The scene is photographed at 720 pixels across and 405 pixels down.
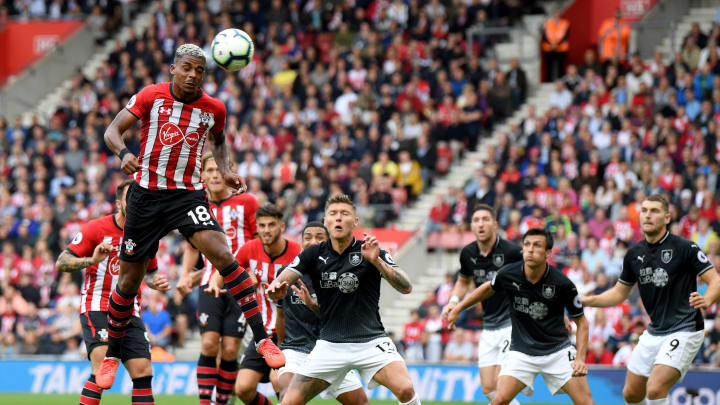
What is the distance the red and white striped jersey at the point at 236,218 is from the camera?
12.6 metres

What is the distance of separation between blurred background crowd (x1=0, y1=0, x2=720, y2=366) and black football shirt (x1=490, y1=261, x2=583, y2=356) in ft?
18.8

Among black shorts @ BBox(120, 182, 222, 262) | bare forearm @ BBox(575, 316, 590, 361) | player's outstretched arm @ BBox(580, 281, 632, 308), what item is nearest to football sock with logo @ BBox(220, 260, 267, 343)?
black shorts @ BBox(120, 182, 222, 262)

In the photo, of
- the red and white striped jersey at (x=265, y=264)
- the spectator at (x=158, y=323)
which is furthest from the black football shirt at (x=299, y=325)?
the spectator at (x=158, y=323)

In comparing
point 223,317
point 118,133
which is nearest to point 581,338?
point 223,317

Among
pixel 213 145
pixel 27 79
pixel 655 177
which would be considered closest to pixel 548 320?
pixel 213 145

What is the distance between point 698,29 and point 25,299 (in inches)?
548

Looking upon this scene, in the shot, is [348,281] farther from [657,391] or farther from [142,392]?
[657,391]

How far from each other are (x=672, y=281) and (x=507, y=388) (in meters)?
1.97

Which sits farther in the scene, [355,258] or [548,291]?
[548,291]

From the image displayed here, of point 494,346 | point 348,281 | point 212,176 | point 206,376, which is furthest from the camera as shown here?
point 212,176

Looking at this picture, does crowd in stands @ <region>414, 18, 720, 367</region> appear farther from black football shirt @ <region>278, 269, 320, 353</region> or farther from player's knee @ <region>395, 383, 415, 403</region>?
player's knee @ <region>395, 383, 415, 403</region>

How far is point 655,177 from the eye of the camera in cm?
1869

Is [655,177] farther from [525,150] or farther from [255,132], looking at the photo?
[255,132]

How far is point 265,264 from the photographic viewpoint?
11.4 m
